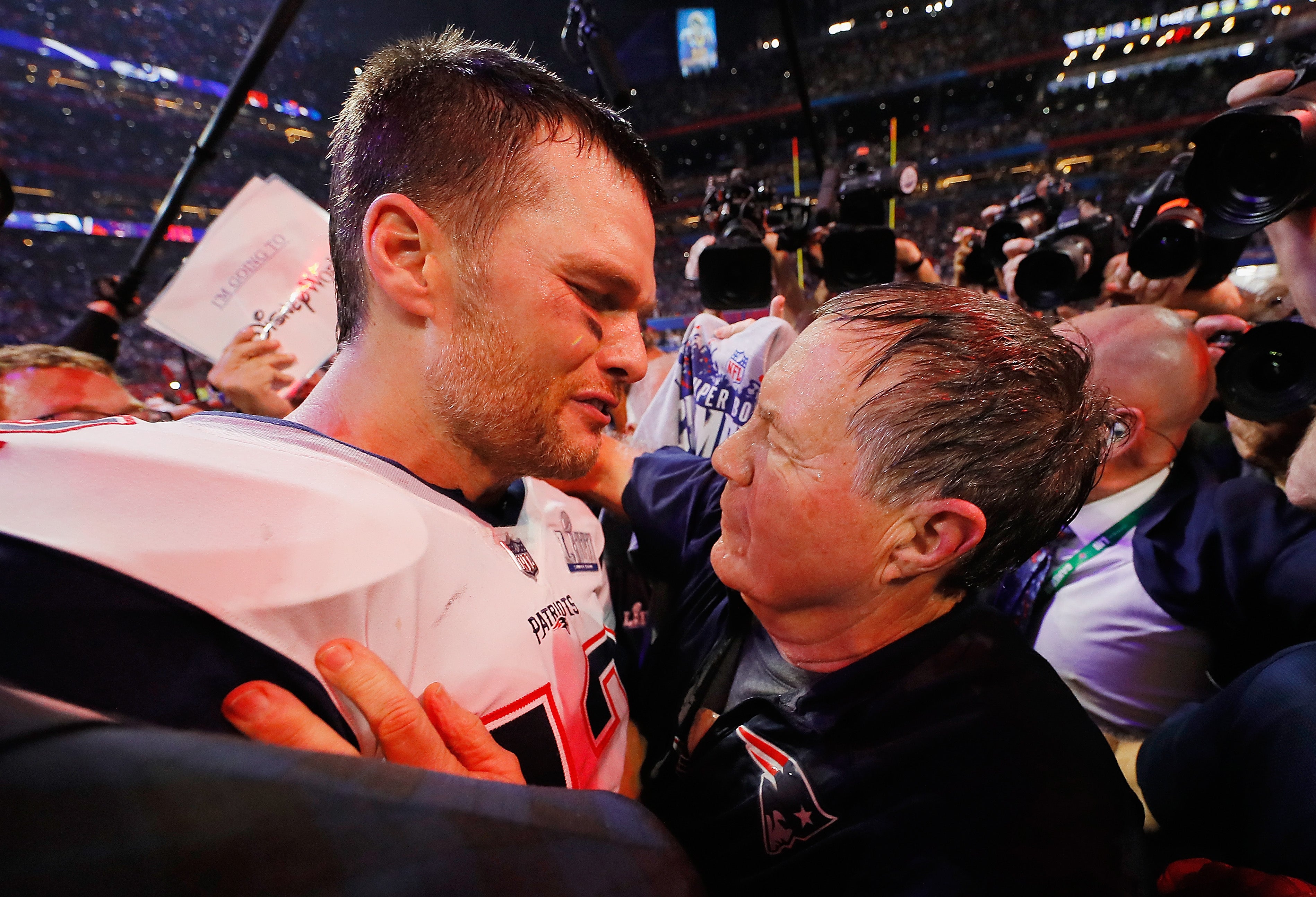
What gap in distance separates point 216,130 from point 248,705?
9.29 ft

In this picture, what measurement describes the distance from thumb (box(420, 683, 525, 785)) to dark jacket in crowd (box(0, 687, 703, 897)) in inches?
14.7

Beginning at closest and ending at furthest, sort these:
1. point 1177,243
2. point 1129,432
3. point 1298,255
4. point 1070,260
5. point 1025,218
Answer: point 1129,432 → point 1298,255 → point 1177,243 → point 1070,260 → point 1025,218

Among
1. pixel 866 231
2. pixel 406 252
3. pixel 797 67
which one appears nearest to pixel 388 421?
pixel 406 252

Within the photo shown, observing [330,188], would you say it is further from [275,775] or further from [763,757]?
[763,757]

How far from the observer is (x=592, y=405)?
1.10 metres

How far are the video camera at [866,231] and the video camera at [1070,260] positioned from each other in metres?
0.72

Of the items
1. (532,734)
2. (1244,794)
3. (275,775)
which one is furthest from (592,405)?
(1244,794)

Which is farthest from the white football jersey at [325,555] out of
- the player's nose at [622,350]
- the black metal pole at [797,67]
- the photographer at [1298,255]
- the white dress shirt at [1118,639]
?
the black metal pole at [797,67]

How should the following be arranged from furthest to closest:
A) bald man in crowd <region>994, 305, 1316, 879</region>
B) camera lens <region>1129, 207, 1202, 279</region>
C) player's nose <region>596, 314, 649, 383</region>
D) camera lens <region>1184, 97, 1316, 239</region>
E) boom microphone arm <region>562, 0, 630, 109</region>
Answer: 1. camera lens <region>1129, 207, 1202, 279</region>
2. boom microphone arm <region>562, 0, 630, 109</region>
3. camera lens <region>1184, 97, 1316, 239</region>
4. bald man in crowd <region>994, 305, 1316, 879</region>
5. player's nose <region>596, 314, 649, 383</region>

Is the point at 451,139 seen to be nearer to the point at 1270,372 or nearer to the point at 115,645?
the point at 115,645

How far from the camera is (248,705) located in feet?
1.90

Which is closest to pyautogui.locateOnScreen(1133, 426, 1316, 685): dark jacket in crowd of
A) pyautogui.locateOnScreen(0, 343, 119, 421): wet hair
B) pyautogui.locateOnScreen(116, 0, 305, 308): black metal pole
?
pyautogui.locateOnScreen(116, 0, 305, 308): black metal pole

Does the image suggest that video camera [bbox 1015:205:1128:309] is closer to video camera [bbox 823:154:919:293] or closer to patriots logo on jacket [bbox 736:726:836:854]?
video camera [bbox 823:154:919:293]

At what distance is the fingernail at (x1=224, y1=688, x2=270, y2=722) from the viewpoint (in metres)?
0.57
